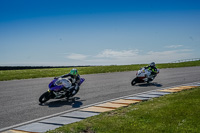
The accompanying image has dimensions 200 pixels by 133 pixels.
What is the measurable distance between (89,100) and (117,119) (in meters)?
4.03

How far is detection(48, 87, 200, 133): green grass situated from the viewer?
23.8 feet

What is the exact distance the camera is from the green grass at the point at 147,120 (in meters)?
7.26

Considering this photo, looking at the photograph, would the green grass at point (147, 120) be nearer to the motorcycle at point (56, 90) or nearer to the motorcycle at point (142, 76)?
the motorcycle at point (56, 90)

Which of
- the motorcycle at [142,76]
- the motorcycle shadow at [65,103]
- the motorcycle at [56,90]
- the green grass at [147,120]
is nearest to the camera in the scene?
the green grass at [147,120]

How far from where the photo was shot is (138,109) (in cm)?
962

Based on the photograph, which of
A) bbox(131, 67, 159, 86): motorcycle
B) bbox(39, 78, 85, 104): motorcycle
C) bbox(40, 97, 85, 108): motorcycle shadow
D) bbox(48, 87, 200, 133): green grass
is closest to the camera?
bbox(48, 87, 200, 133): green grass

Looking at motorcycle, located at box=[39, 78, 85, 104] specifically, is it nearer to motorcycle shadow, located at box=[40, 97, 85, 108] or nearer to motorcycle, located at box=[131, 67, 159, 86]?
motorcycle shadow, located at box=[40, 97, 85, 108]

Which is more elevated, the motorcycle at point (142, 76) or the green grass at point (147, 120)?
the motorcycle at point (142, 76)

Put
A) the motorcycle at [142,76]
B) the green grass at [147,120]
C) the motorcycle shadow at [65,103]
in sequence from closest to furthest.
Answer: the green grass at [147,120], the motorcycle shadow at [65,103], the motorcycle at [142,76]

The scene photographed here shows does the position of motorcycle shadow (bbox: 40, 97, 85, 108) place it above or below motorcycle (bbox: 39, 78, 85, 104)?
below

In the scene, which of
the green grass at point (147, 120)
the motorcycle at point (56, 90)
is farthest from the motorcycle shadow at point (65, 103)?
the green grass at point (147, 120)

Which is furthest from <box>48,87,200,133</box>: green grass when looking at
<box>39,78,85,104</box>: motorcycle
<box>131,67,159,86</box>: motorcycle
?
<box>131,67,159,86</box>: motorcycle

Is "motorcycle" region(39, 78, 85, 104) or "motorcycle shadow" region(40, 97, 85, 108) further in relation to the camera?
"motorcycle" region(39, 78, 85, 104)

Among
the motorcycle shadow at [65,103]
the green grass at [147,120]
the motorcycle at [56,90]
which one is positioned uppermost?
the motorcycle at [56,90]
